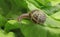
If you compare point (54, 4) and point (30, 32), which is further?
point (54, 4)

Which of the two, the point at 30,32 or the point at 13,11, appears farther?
the point at 13,11

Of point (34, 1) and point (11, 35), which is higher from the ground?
point (34, 1)

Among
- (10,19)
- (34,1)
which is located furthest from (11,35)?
(34,1)

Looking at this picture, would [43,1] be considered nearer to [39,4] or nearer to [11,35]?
[39,4]

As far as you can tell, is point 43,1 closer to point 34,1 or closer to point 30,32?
point 34,1

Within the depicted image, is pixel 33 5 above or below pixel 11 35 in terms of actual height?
above

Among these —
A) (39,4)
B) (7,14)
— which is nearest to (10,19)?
(7,14)

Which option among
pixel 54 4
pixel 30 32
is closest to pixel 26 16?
pixel 30 32

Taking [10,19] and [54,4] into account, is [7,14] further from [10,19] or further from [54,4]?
[54,4]
